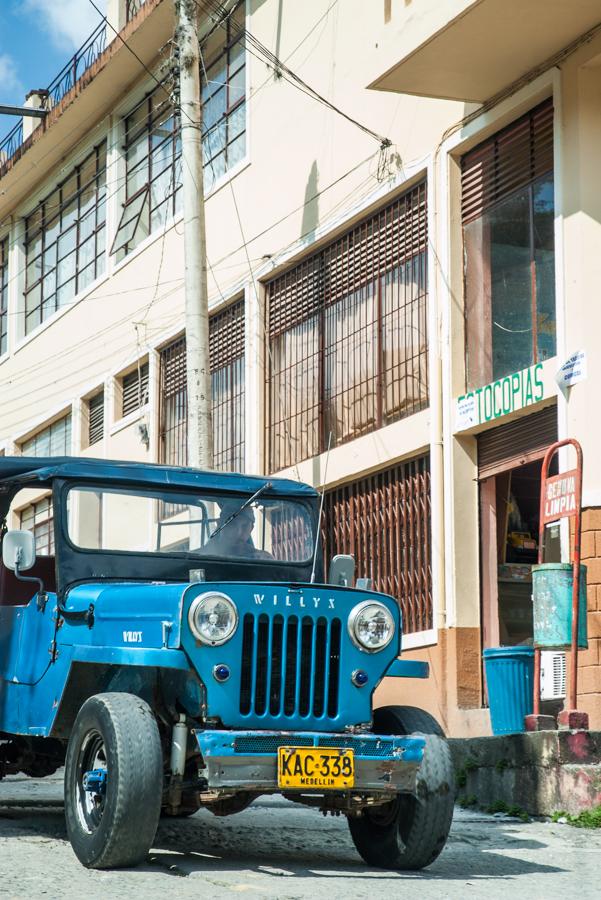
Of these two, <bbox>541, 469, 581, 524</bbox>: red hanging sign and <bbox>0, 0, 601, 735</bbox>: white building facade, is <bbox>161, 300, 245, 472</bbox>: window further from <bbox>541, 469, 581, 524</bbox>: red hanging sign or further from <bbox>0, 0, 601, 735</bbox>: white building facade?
<bbox>541, 469, 581, 524</bbox>: red hanging sign

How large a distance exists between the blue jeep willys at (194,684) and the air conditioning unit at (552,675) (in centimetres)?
366

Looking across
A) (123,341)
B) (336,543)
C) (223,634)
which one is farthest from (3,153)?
(223,634)

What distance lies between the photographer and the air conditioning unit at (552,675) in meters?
11.9

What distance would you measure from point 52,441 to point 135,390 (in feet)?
13.9

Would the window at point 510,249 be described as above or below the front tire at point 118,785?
above

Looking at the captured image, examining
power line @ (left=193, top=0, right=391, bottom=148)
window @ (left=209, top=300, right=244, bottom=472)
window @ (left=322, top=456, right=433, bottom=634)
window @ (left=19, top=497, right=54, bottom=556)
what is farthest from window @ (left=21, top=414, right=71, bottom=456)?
window @ (left=19, top=497, right=54, bottom=556)

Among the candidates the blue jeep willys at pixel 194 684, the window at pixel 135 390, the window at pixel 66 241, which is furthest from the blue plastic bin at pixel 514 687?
the window at pixel 66 241

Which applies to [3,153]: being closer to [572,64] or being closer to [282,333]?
[282,333]

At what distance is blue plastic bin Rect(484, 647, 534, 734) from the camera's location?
11.2 m

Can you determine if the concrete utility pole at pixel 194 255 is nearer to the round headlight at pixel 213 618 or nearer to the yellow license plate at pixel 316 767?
the round headlight at pixel 213 618

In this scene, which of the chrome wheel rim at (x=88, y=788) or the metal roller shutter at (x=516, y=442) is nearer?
the chrome wheel rim at (x=88, y=788)

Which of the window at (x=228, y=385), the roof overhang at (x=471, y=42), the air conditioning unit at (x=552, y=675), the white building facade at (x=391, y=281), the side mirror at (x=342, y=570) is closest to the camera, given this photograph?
the side mirror at (x=342, y=570)

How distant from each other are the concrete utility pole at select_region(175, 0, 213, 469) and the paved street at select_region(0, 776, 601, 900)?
5.29m

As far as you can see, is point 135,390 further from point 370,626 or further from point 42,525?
point 370,626
